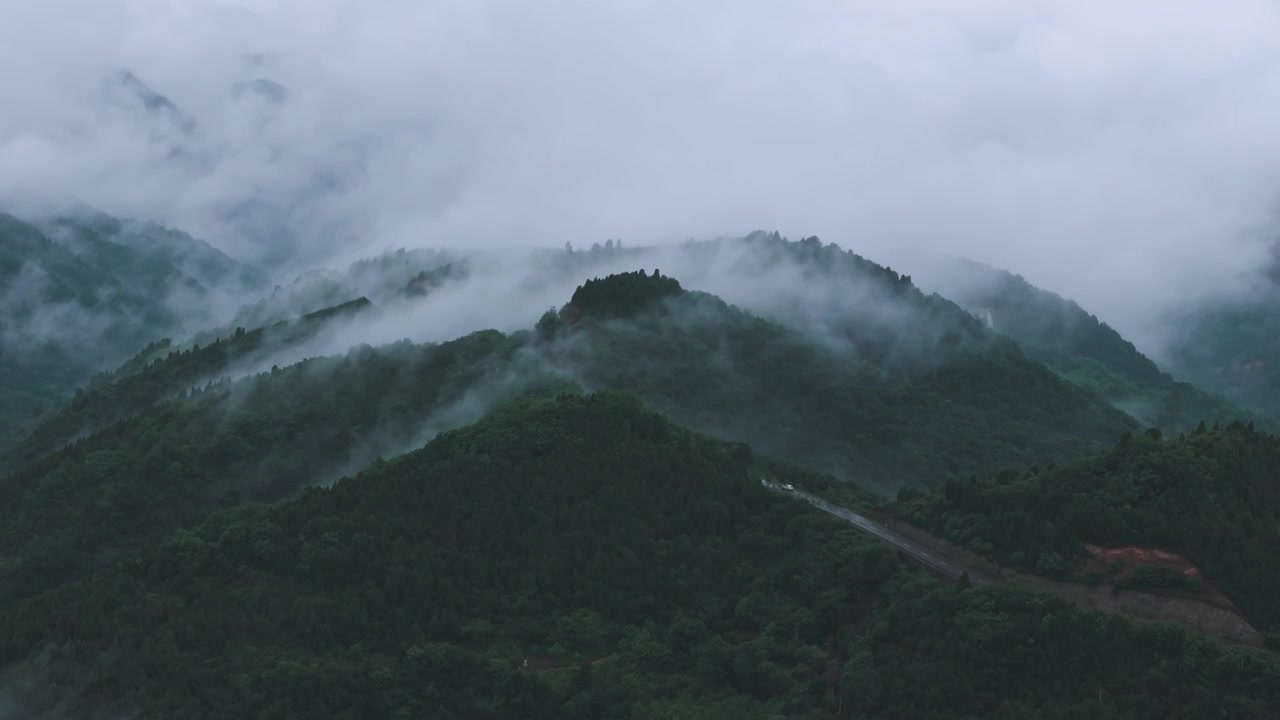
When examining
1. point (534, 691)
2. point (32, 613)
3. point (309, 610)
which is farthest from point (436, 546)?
point (32, 613)

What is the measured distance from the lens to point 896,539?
302 ft

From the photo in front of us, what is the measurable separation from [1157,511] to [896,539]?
13.2 meters

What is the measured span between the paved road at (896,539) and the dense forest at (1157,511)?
1.35 meters

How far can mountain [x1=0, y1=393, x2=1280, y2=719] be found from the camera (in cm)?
7706

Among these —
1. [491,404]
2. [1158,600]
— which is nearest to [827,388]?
[491,404]

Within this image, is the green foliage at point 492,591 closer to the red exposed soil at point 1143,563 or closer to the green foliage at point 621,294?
the red exposed soil at point 1143,563

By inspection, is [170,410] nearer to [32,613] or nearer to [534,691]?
[32,613]

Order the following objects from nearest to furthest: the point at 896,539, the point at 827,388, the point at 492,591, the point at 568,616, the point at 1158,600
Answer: the point at 1158,600 < the point at 568,616 < the point at 492,591 < the point at 896,539 < the point at 827,388

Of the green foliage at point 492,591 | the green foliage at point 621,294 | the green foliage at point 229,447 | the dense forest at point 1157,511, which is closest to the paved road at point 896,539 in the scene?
the dense forest at point 1157,511

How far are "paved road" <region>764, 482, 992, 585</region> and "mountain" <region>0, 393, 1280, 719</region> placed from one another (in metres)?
2.04

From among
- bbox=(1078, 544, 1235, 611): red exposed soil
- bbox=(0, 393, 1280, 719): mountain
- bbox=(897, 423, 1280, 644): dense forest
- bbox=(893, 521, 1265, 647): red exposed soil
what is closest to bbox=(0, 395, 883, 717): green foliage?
bbox=(0, 393, 1280, 719): mountain

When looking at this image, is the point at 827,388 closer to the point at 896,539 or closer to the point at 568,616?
the point at 896,539

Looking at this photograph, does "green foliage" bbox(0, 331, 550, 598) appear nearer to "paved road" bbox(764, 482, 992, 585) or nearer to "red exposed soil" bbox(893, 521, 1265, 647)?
"paved road" bbox(764, 482, 992, 585)

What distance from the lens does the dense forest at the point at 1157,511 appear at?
263 feet
